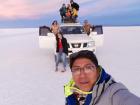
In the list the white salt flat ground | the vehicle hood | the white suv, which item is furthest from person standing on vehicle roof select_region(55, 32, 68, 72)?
the vehicle hood

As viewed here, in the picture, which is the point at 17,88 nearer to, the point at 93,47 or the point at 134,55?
the point at 93,47

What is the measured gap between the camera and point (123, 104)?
64.4 inches

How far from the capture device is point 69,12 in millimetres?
15828

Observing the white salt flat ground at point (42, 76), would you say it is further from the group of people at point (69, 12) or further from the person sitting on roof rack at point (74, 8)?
the person sitting on roof rack at point (74, 8)

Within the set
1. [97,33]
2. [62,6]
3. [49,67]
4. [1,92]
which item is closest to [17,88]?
[1,92]

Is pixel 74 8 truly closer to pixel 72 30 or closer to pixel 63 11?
pixel 63 11

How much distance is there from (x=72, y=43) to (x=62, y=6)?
5335mm

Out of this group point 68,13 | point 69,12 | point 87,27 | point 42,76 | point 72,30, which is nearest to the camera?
point 42,76

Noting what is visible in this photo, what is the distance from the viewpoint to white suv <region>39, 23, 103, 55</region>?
1106 cm

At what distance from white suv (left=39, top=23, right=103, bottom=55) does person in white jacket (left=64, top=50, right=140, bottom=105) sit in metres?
8.79

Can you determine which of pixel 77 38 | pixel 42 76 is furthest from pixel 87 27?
pixel 42 76

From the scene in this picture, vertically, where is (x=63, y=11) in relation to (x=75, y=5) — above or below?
below

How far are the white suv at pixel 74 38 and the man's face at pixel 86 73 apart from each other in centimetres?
889

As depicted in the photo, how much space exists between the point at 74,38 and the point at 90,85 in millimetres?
9416
